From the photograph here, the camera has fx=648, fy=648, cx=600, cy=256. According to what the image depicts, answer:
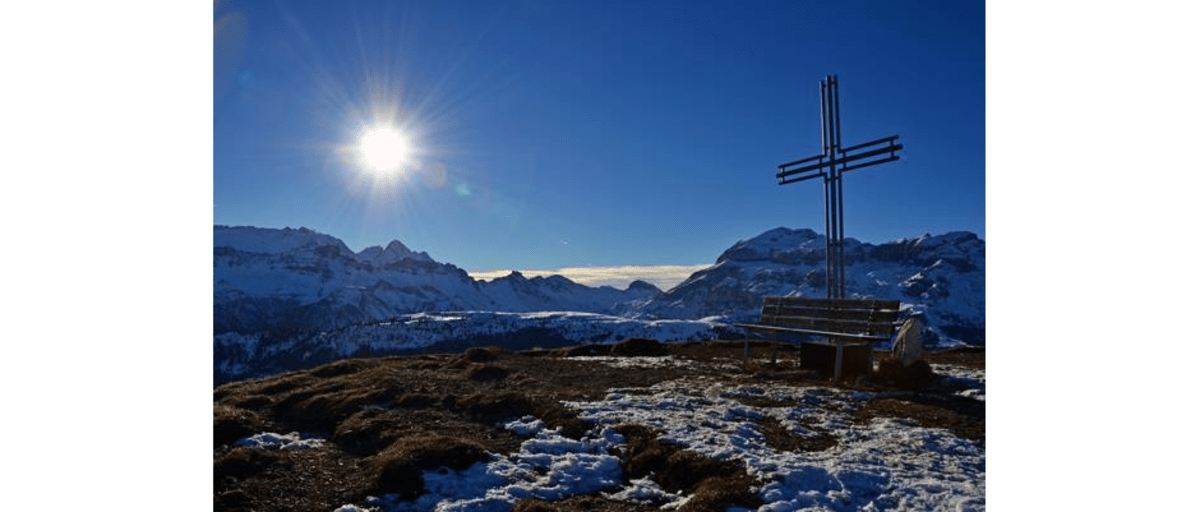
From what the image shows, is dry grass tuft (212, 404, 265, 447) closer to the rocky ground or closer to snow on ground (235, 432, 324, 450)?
the rocky ground

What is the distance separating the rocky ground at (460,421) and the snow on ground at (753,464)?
23 cm

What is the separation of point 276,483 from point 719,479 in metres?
5.89

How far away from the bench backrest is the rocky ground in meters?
0.96

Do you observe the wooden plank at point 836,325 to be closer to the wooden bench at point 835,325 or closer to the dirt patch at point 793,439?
the wooden bench at point 835,325

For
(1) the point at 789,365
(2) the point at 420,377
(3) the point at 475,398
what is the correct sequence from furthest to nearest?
(1) the point at 789,365 → (2) the point at 420,377 → (3) the point at 475,398

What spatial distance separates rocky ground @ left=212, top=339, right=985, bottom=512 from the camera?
8188 millimetres

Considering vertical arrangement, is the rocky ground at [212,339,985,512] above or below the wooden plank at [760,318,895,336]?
below

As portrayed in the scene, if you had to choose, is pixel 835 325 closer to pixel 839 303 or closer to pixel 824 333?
pixel 839 303

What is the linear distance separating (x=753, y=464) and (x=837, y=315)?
9967 millimetres

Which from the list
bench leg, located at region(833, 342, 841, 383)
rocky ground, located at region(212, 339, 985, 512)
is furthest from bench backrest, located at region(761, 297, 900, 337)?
rocky ground, located at region(212, 339, 985, 512)

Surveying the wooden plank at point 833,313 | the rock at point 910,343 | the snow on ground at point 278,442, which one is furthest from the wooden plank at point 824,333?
the snow on ground at point 278,442
